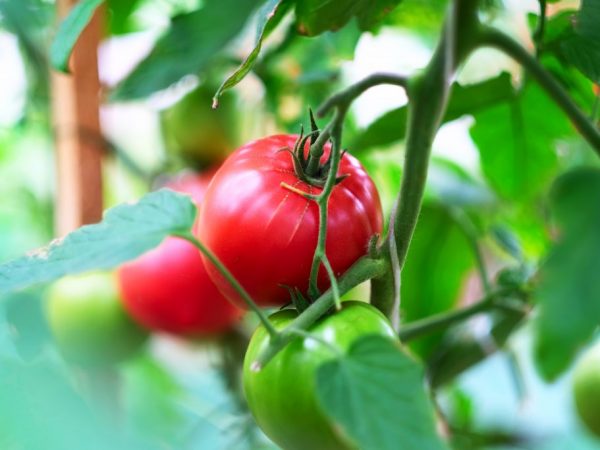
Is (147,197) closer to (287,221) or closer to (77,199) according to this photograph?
(287,221)

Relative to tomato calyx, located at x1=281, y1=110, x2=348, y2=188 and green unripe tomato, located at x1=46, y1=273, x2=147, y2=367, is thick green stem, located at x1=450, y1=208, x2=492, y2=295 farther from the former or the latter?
green unripe tomato, located at x1=46, y1=273, x2=147, y2=367

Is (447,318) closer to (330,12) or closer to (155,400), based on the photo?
(330,12)

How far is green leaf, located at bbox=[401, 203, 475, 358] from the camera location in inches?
25.2

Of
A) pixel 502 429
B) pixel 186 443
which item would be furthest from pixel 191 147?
pixel 502 429

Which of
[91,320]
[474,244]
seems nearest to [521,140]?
[474,244]

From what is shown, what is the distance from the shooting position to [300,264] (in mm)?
314

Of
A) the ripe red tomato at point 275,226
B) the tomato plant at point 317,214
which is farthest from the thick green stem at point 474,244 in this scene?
the ripe red tomato at point 275,226

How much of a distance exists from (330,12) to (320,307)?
0.15m

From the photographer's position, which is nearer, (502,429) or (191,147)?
(191,147)

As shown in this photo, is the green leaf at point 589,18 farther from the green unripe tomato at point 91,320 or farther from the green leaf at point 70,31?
the green unripe tomato at point 91,320

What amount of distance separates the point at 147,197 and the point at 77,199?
19.3 inches

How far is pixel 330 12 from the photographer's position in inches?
14.0

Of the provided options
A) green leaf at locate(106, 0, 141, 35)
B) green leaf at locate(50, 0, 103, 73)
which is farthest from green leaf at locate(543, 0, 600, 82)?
green leaf at locate(106, 0, 141, 35)

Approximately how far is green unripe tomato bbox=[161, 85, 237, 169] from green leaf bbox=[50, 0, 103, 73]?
13.0 inches
